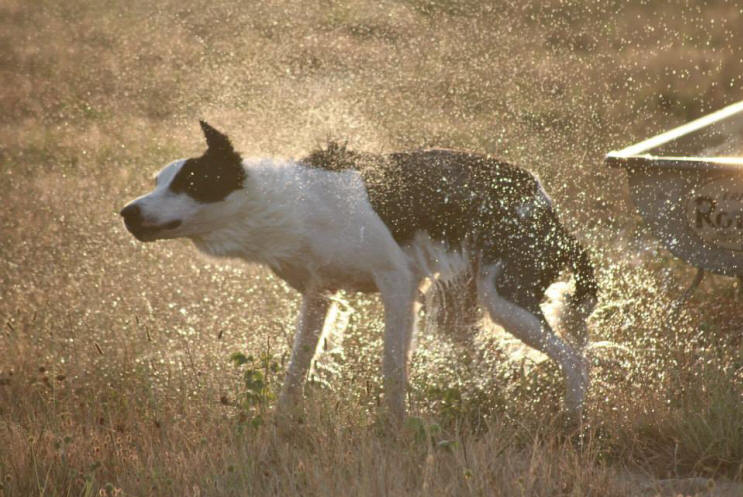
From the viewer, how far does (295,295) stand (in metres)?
6.89

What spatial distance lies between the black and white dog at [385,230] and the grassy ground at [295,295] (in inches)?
9.7

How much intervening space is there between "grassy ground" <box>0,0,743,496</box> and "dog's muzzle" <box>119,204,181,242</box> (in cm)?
49

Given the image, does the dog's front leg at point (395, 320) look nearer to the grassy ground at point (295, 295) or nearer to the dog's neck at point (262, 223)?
the grassy ground at point (295, 295)

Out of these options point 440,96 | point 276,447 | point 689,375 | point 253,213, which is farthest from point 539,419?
point 440,96

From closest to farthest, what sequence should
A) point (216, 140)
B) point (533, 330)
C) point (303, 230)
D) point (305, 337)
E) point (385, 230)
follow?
point (216, 140), point (303, 230), point (385, 230), point (533, 330), point (305, 337)

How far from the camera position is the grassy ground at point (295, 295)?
12.7 feet

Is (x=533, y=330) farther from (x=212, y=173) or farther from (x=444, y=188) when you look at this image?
(x=212, y=173)

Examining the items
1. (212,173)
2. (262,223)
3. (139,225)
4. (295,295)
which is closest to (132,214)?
(139,225)

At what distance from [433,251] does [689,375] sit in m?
1.38

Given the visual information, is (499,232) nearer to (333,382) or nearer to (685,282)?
(333,382)

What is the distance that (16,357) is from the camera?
5.08 meters

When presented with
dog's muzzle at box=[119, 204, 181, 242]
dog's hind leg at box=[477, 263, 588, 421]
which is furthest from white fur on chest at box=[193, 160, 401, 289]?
dog's hind leg at box=[477, 263, 588, 421]

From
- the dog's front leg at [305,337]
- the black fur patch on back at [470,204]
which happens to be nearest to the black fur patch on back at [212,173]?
the black fur patch on back at [470,204]

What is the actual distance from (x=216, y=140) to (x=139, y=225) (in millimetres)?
524
